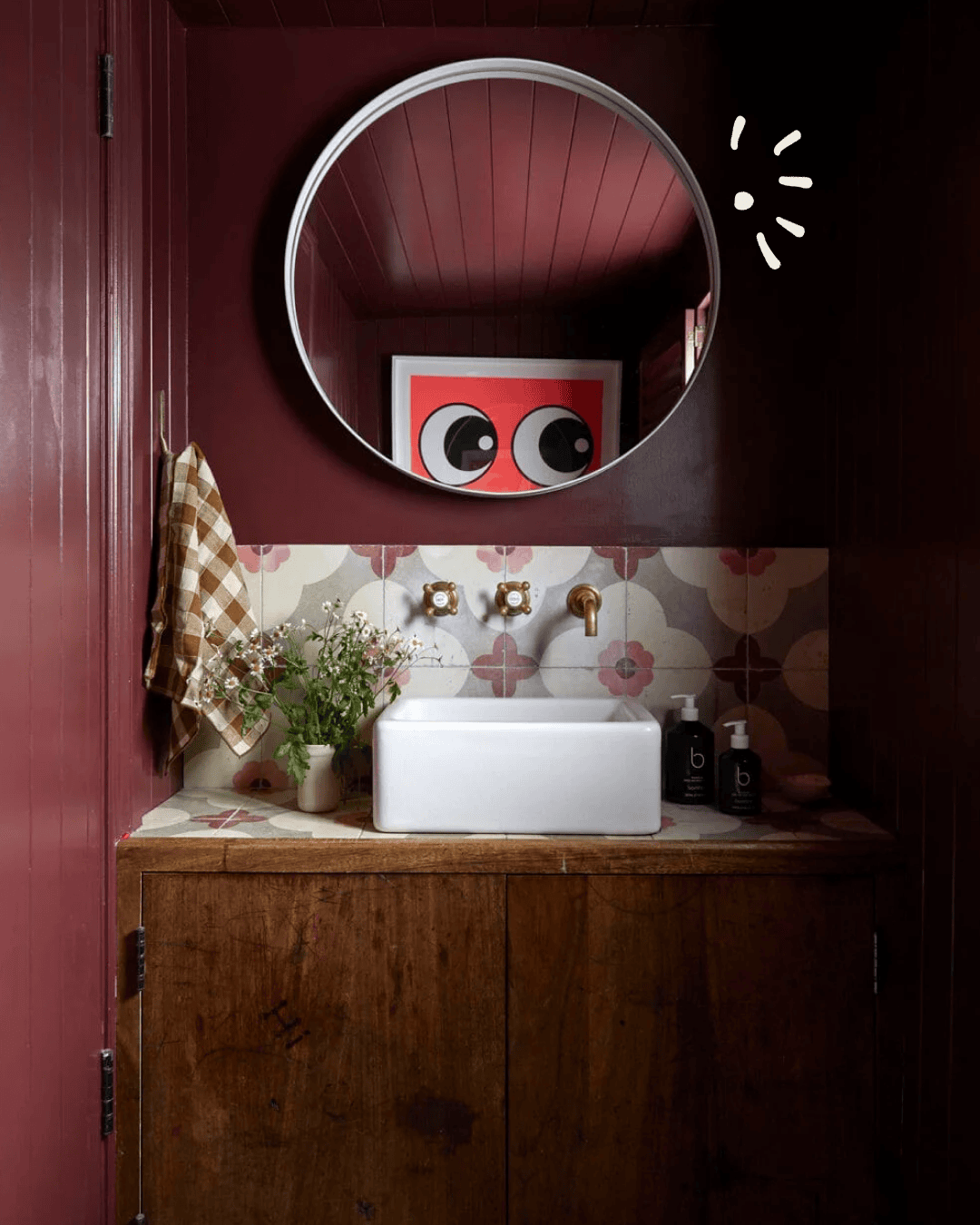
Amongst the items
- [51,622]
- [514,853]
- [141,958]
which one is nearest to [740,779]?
[514,853]

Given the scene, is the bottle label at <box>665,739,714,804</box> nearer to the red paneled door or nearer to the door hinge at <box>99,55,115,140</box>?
the red paneled door

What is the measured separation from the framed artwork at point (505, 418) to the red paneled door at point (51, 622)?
62cm

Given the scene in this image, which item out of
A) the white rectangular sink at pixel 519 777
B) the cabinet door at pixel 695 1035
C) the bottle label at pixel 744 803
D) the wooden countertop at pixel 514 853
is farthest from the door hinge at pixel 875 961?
the white rectangular sink at pixel 519 777

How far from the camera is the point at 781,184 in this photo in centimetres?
196

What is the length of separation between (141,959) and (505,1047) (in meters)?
0.61

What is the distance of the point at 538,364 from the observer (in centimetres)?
194

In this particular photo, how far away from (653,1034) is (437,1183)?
0.43 m

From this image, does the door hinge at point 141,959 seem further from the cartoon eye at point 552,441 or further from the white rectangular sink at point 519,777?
the cartoon eye at point 552,441

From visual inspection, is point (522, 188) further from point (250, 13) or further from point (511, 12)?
point (250, 13)

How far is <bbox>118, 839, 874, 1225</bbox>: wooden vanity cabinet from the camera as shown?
1.55m

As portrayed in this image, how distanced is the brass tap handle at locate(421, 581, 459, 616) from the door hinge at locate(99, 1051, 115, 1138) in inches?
37.8

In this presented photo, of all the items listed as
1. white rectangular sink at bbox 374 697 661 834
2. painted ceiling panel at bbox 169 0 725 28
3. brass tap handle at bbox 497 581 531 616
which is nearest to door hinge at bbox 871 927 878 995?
white rectangular sink at bbox 374 697 661 834

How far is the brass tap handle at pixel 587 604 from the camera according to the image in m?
1.86

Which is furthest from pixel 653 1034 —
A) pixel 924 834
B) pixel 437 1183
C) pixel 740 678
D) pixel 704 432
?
pixel 704 432
